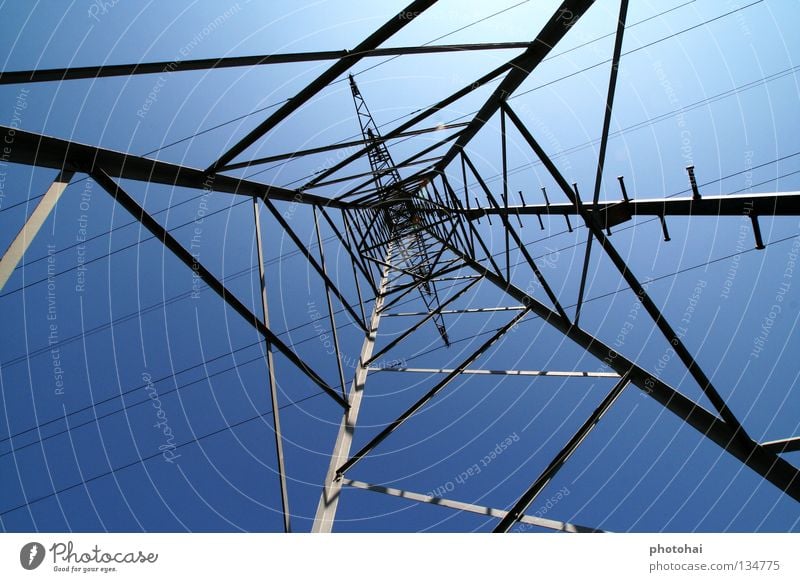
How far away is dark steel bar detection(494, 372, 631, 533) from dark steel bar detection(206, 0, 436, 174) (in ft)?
14.1

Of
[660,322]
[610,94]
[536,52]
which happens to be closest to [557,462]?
[660,322]

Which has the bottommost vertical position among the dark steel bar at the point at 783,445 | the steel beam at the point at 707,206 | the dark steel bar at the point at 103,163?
the dark steel bar at the point at 783,445

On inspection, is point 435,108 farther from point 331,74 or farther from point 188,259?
point 188,259

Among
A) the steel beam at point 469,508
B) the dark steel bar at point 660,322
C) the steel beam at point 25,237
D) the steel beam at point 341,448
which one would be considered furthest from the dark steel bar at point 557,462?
the steel beam at point 25,237

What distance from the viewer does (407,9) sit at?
345cm

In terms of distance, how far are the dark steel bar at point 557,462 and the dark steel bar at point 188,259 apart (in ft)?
9.49

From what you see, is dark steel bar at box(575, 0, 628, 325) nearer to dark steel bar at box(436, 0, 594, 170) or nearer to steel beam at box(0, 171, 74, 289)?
dark steel bar at box(436, 0, 594, 170)

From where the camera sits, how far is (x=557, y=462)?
3.65 metres

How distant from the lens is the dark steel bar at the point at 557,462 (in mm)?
3152

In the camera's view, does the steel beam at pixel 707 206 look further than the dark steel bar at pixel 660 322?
No

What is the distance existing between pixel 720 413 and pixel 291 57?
5.66 metres

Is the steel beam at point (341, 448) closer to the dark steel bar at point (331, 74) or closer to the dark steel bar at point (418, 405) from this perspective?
the dark steel bar at point (418, 405)
